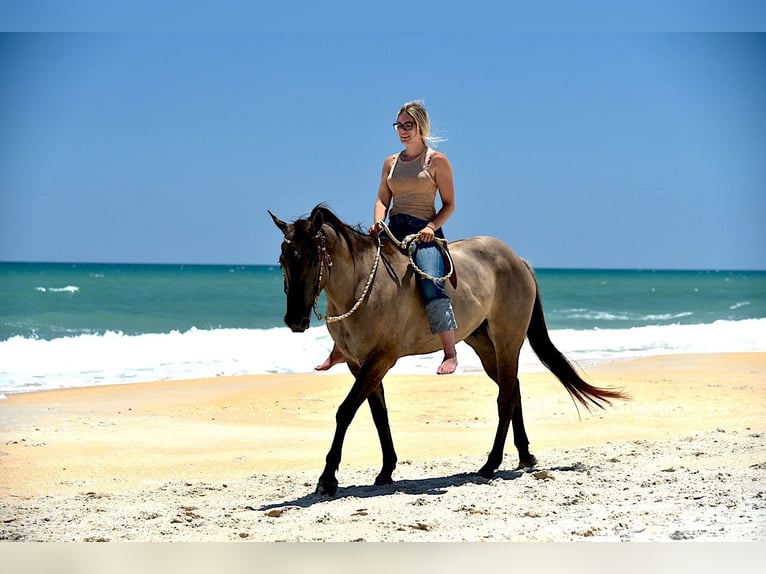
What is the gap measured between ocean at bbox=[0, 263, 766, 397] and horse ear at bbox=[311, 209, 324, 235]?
6574 mm

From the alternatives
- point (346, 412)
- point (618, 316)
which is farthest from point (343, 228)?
point (618, 316)

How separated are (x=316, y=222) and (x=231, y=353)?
10.5m

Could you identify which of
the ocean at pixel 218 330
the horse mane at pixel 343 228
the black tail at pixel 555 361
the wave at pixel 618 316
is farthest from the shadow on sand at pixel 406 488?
the wave at pixel 618 316

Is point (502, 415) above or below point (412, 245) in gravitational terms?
below

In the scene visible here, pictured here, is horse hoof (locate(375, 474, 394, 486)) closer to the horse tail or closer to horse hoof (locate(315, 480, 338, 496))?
horse hoof (locate(315, 480, 338, 496))

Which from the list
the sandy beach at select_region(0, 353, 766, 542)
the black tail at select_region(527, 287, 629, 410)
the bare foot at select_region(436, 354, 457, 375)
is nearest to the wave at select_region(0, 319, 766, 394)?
the sandy beach at select_region(0, 353, 766, 542)

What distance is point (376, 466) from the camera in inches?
243

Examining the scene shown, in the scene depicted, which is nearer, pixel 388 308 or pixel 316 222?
pixel 316 222

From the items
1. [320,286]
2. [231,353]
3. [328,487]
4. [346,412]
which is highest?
[320,286]

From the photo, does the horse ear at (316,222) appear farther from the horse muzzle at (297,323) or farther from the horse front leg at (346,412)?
the horse front leg at (346,412)

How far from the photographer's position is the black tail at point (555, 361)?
585 cm

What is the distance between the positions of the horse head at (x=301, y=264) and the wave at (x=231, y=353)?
22.1ft

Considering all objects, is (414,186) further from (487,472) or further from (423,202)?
(487,472)

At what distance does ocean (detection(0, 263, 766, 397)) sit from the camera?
12.5 m
